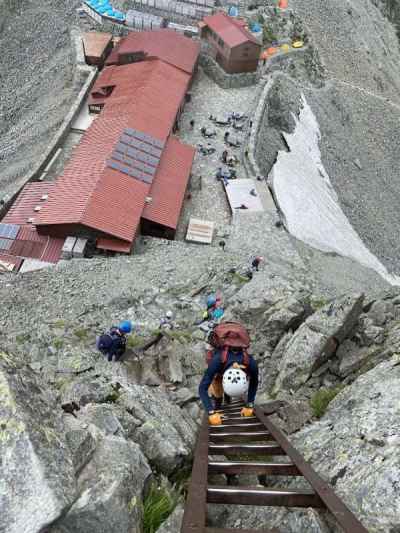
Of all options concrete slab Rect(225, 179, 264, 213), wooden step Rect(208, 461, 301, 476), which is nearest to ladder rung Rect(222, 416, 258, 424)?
wooden step Rect(208, 461, 301, 476)

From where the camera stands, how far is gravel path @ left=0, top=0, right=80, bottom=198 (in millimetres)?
42375

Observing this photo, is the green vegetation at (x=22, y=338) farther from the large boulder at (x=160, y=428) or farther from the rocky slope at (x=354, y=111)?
the rocky slope at (x=354, y=111)

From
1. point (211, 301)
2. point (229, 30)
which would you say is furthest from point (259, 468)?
point (229, 30)

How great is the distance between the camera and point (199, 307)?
2303 cm

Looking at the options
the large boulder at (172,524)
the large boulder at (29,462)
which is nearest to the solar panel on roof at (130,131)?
the large boulder at (29,462)

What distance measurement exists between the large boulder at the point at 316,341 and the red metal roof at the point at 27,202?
2185cm

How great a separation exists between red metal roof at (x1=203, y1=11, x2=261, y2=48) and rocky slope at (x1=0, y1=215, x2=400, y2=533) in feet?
89.0

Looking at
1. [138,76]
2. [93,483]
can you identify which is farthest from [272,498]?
[138,76]

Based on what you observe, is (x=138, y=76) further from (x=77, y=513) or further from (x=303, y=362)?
(x=77, y=513)

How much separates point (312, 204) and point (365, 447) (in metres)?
Answer: 32.9

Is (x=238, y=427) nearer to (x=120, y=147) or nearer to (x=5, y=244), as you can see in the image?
(x=5, y=244)

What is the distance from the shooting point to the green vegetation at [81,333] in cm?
1941

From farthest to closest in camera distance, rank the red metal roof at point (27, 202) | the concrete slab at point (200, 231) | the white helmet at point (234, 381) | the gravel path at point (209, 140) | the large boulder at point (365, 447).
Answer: the gravel path at point (209, 140), the concrete slab at point (200, 231), the red metal roof at point (27, 202), the white helmet at point (234, 381), the large boulder at point (365, 447)

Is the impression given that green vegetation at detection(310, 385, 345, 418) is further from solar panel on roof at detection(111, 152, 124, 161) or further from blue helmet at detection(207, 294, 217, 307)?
solar panel on roof at detection(111, 152, 124, 161)
